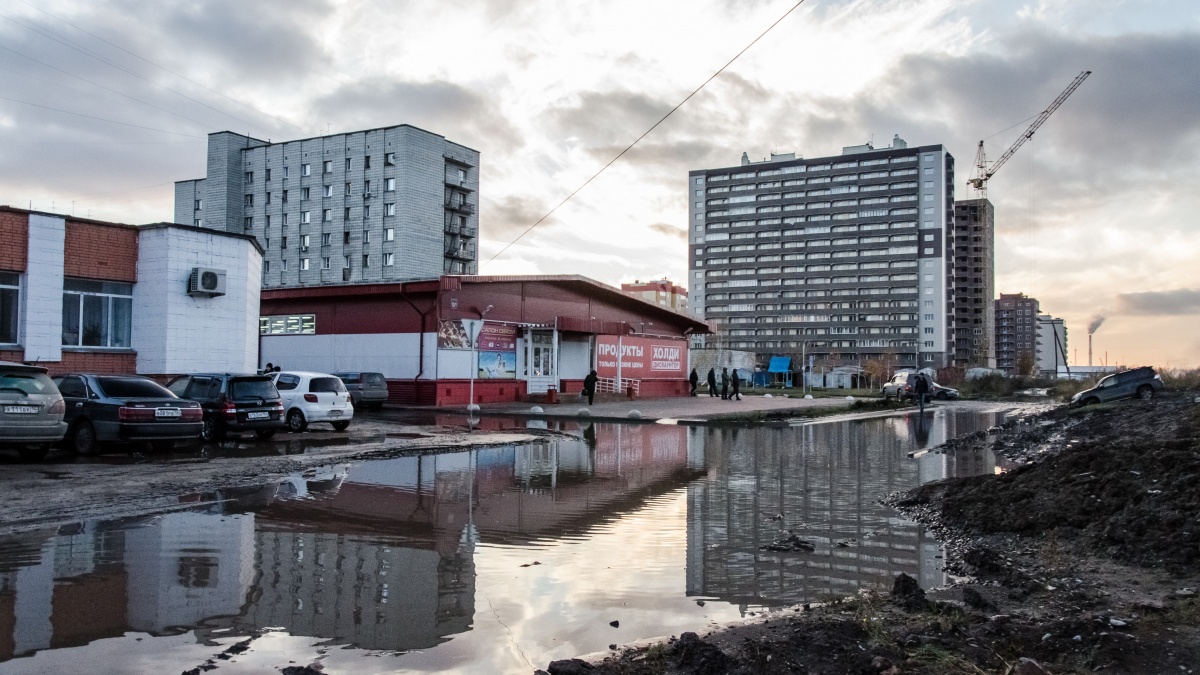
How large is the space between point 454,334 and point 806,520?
91.6 ft

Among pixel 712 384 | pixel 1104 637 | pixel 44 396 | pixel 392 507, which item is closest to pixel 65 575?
pixel 392 507

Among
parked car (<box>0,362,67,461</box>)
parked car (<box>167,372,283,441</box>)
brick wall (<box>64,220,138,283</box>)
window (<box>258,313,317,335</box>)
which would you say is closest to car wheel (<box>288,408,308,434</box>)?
parked car (<box>167,372,283,441</box>)

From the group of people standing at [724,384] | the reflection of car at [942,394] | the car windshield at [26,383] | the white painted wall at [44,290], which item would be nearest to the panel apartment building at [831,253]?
the reflection of car at [942,394]

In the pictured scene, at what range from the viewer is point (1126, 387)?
37.4m

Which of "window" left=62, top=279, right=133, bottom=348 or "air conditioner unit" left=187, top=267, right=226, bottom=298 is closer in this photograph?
"window" left=62, top=279, right=133, bottom=348

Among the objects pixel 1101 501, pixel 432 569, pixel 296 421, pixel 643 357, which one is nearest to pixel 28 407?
pixel 296 421

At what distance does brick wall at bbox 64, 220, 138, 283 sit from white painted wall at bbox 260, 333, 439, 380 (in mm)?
13536

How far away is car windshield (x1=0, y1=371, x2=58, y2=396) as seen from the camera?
1387 cm

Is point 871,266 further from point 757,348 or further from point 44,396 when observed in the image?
point 44,396

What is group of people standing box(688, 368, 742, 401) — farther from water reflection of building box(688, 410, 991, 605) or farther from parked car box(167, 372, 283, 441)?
parked car box(167, 372, 283, 441)

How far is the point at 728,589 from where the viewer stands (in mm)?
6848

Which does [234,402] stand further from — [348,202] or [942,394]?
[348,202]

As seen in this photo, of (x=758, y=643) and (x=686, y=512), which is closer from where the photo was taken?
(x=758, y=643)

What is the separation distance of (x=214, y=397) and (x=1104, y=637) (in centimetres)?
1769
